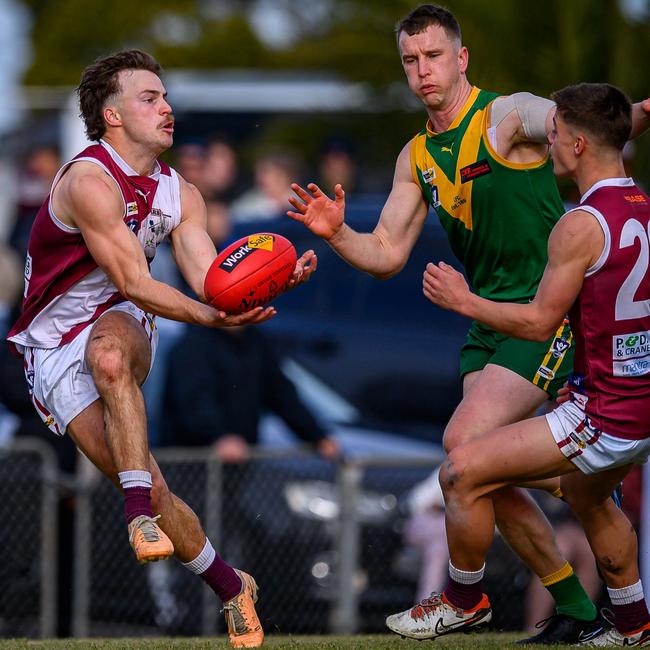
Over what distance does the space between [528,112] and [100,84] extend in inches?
80.5

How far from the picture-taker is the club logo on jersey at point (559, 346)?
6.61 m

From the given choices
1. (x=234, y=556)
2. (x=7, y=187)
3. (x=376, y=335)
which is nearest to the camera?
(x=234, y=556)

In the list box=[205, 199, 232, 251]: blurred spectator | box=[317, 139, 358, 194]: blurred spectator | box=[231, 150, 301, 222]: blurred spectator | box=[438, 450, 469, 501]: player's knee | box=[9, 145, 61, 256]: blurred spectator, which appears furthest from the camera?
box=[231, 150, 301, 222]: blurred spectator

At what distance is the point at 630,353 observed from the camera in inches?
238

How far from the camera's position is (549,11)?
11.8 metres

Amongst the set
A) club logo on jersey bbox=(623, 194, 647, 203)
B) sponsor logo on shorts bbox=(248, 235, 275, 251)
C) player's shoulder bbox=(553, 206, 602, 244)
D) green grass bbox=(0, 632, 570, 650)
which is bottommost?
green grass bbox=(0, 632, 570, 650)

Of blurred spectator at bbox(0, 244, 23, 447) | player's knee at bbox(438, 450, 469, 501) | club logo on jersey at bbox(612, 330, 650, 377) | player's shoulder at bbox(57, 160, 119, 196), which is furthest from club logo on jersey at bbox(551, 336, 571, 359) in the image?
blurred spectator at bbox(0, 244, 23, 447)

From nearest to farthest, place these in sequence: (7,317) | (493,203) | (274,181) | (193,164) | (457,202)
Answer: (493,203)
(457,202)
(7,317)
(193,164)
(274,181)

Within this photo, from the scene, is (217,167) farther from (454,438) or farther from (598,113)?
(598,113)

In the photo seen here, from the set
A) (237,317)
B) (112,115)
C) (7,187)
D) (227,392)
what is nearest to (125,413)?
(237,317)

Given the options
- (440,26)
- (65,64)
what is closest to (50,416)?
(440,26)

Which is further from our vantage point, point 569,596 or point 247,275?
point 569,596

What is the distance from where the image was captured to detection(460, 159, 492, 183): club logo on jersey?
22.0 ft

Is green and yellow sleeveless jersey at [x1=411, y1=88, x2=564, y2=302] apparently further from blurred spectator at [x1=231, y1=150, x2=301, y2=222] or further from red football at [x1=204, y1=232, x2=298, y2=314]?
blurred spectator at [x1=231, y1=150, x2=301, y2=222]
